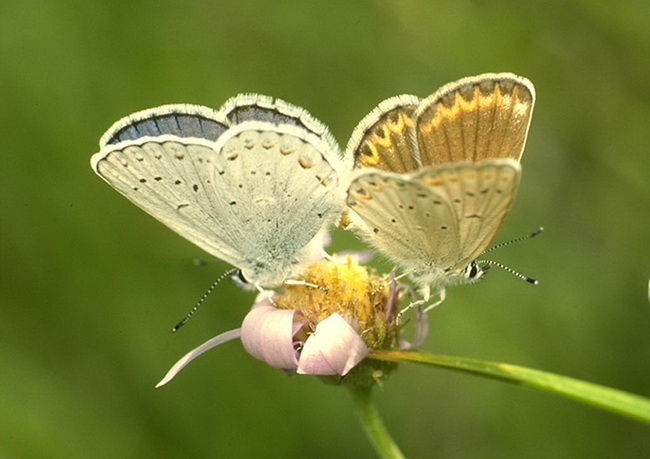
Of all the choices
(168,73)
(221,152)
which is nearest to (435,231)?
(221,152)

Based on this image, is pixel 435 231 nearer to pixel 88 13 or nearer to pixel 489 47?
pixel 489 47

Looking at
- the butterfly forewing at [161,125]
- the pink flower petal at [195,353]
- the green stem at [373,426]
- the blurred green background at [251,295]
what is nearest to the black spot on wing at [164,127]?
the butterfly forewing at [161,125]

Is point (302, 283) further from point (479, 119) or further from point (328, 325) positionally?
point (479, 119)

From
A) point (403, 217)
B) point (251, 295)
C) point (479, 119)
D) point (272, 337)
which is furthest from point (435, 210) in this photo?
point (251, 295)

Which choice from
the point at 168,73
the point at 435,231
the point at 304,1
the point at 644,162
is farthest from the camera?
the point at 304,1

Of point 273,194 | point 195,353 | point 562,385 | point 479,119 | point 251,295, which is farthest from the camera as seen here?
point 251,295

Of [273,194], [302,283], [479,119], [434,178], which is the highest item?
[479,119]

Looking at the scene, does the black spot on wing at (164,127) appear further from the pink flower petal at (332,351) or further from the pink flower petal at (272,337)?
the pink flower petal at (332,351)
